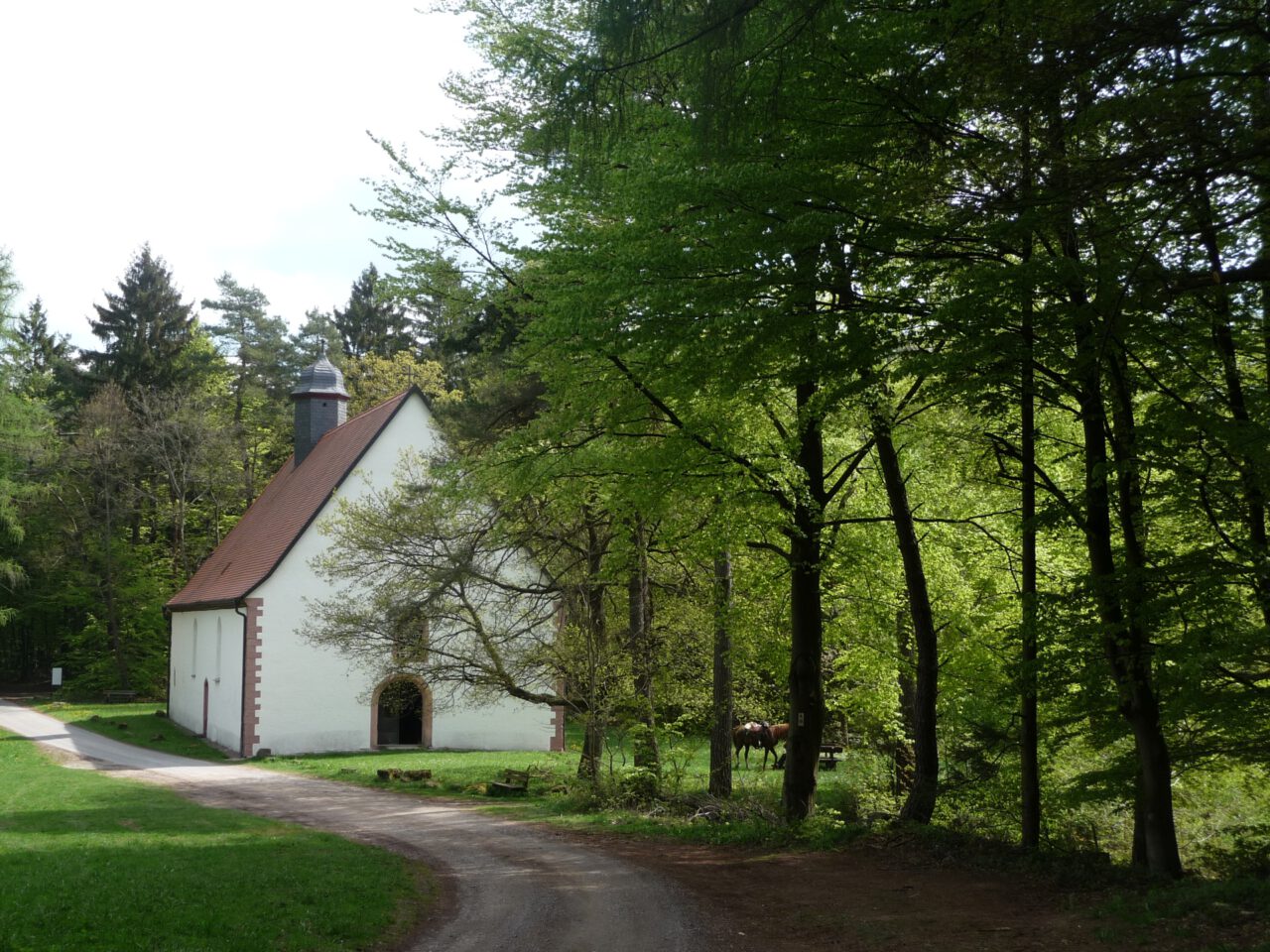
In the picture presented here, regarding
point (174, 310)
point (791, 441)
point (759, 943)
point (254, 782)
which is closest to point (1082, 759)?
point (791, 441)

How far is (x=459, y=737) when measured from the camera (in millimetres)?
29750

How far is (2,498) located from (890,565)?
3681 centimetres

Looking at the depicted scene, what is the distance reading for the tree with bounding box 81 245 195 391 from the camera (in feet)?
167

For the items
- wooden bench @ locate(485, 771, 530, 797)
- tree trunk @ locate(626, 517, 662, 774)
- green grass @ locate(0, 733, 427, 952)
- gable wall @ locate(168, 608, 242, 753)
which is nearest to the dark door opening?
gable wall @ locate(168, 608, 242, 753)

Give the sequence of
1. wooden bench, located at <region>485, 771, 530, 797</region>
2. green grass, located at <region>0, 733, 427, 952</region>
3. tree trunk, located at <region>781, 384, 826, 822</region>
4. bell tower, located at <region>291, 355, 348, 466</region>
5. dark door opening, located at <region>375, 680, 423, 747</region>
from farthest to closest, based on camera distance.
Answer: bell tower, located at <region>291, 355, 348, 466</region> → dark door opening, located at <region>375, 680, 423, 747</region> → wooden bench, located at <region>485, 771, 530, 797</region> → tree trunk, located at <region>781, 384, 826, 822</region> → green grass, located at <region>0, 733, 427, 952</region>

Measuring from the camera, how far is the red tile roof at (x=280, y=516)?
29.1m

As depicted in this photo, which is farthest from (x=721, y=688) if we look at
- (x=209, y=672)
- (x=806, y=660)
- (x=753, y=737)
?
(x=209, y=672)

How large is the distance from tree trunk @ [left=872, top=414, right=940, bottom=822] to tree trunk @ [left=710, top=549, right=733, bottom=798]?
134 inches

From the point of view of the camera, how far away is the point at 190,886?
9680 millimetres

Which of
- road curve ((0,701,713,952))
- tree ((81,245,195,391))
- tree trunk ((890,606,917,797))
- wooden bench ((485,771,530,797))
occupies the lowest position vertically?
wooden bench ((485,771,530,797))

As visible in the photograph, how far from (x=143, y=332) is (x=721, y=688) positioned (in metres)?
42.5

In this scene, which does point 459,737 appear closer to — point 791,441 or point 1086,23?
point 791,441

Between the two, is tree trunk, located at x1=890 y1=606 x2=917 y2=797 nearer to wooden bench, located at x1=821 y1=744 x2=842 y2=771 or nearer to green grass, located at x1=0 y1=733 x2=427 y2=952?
wooden bench, located at x1=821 y1=744 x2=842 y2=771

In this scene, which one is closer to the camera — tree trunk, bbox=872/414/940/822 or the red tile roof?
tree trunk, bbox=872/414/940/822
